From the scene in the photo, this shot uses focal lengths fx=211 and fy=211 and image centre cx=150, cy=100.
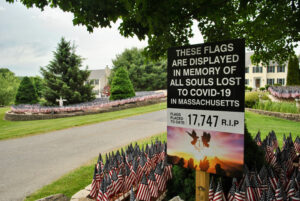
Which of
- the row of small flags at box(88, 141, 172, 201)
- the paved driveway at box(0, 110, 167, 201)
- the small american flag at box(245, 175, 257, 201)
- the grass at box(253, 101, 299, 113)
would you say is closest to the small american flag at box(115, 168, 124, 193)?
the row of small flags at box(88, 141, 172, 201)

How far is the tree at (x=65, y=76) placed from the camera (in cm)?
2034

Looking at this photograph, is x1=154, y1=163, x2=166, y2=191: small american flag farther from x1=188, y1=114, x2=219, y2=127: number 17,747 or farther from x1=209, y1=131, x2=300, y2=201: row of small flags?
x1=188, y1=114, x2=219, y2=127: number 17,747

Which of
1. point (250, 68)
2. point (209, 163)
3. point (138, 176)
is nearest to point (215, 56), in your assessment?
point (209, 163)

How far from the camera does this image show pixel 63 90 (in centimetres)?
2008

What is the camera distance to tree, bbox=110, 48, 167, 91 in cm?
3945

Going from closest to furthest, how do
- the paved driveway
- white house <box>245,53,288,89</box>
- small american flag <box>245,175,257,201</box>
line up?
small american flag <box>245,175,257,201</box> → the paved driveway → white house <box>245,53,288,89</box>

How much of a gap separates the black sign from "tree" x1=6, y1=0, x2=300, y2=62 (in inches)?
35.5

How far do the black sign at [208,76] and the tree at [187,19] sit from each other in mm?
902

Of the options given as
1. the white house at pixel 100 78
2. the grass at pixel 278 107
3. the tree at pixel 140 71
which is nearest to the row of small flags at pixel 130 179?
the grass at pixel 278 107

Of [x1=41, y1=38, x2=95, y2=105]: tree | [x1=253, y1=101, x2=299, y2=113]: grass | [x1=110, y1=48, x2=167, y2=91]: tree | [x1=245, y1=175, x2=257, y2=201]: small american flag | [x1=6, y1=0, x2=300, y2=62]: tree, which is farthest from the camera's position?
[x1=110, y1=48, x2=167, y2=91]: tree

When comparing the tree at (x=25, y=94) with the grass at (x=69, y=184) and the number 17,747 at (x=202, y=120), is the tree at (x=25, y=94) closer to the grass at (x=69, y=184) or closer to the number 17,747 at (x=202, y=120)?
the grass at (x=69, y=184)

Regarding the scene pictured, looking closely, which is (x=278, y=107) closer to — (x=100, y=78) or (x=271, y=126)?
(x=271, y=126)

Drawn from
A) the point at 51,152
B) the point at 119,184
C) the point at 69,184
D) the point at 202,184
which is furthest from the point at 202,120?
the point at 51,152

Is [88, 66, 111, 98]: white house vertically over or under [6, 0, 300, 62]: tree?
over
